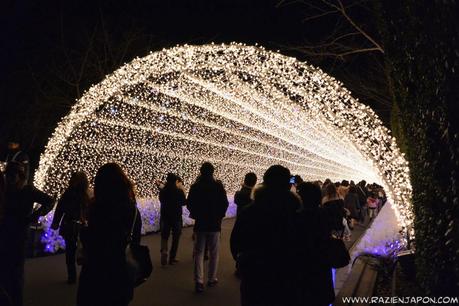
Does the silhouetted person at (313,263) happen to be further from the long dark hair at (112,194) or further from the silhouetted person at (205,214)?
the silhouetted person at (205,214)

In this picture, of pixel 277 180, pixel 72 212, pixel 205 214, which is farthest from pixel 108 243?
pixel 72 212

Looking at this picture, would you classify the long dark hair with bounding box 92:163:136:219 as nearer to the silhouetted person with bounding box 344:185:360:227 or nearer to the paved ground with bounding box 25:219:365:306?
the paved ground with bounding box 25:219:365:306

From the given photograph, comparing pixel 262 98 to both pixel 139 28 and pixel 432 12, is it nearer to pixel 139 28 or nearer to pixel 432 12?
pixel 432 12

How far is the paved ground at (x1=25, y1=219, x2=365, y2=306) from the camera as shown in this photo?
7289mm

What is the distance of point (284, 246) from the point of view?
4.13m

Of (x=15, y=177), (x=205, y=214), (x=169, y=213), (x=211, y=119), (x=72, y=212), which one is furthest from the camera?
(x=211, y=119)

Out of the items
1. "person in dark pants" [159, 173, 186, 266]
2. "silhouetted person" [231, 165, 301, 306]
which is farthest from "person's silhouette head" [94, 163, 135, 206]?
"person in dark pants" [159, 173, 186, 266]

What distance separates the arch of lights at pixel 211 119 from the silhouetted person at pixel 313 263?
469cm

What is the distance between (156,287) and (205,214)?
4.66 feet

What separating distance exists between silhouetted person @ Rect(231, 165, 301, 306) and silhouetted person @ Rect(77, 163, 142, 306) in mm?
988

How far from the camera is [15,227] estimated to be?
18.0 ft

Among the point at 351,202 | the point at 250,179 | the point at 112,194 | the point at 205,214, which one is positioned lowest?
the point at 205,214

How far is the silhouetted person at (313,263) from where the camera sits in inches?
167

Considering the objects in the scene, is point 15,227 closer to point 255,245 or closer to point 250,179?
point 255,245
